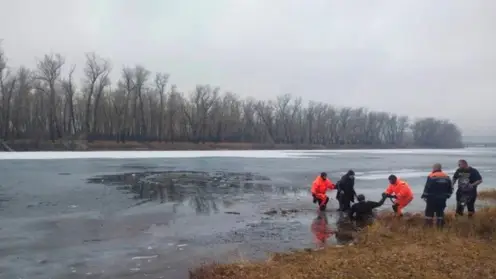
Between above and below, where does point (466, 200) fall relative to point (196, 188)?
above

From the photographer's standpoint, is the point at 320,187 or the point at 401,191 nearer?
the point at 401,191

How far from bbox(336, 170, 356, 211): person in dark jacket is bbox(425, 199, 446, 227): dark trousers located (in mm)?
2487

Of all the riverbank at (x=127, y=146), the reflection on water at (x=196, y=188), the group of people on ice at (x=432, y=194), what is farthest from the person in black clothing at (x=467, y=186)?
the riverbank at (x=127, y=146)

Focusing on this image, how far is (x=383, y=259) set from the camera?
754 centimetres

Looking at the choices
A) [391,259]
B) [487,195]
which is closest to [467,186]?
[391,259]

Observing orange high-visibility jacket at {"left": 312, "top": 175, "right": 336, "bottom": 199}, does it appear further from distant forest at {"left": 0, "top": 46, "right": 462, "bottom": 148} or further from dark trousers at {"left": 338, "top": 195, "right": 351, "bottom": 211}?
distant forest at {"left": 0, "top": 46, "right": 462, "bottom": 148}

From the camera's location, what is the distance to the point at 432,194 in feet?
35.7

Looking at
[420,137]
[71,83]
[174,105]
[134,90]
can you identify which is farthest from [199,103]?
[420,137]

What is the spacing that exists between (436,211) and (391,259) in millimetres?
4083

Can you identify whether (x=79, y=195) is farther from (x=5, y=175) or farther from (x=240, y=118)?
(x=240, y=118)

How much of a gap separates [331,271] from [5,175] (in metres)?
21.6

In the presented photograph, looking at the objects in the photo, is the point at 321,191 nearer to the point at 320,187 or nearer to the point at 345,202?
the point at 320,187

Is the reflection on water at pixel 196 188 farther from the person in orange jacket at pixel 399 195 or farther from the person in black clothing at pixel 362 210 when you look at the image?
the person in orange jacket at pixel 399 195

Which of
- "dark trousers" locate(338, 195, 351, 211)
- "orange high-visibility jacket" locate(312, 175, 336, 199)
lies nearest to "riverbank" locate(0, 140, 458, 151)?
"orange high-visibility jacket" locate(312, 175, 336, 199)
